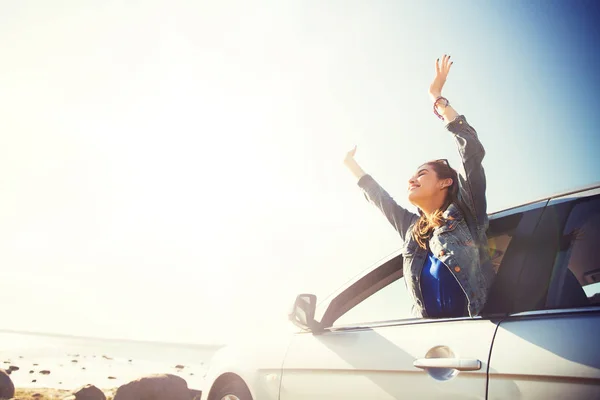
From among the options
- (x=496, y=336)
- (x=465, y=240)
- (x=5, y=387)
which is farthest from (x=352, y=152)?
(x=5, y=387)

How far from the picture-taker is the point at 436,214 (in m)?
2.18

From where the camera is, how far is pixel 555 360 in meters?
1.31

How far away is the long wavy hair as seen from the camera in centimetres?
215

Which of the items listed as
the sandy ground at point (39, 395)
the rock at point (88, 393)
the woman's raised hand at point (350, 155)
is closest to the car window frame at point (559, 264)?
the woman's raised hand at point (350, 155)

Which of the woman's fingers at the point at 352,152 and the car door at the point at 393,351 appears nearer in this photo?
the car door at the point at 393,351

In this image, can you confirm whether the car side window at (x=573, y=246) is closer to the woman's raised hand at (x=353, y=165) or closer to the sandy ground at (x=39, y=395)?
the woman's raised hand at (x=353, y=165)

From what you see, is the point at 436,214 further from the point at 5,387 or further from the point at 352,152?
the point at 5,387

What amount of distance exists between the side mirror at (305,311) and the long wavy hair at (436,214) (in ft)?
2.54

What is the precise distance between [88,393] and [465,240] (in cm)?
1078

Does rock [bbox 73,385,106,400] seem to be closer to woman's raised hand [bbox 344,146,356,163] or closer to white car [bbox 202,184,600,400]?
white car [bbox 202,184,600,400]

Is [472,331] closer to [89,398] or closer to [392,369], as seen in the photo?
[392,369]

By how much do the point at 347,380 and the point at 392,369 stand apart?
33 centimetres

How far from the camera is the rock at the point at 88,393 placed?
9.51m

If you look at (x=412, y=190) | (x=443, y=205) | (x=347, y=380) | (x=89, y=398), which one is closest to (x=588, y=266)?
(x=443, y=205)
